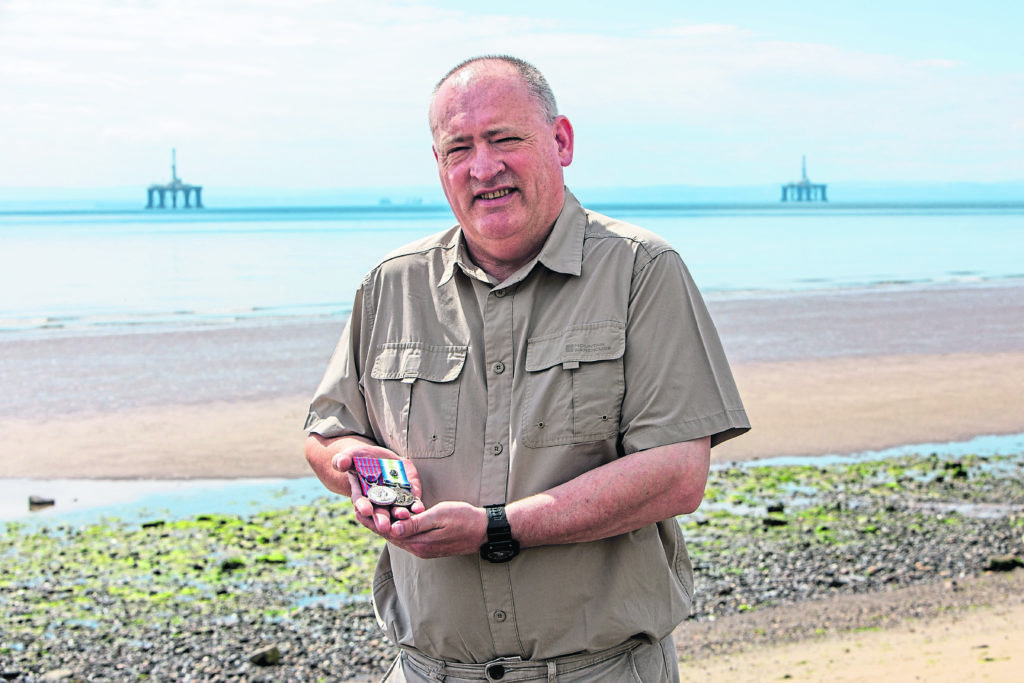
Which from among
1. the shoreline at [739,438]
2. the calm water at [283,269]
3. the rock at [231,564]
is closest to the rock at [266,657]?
the rock at [231,564]

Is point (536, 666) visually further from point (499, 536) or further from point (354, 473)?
point (354, 473)

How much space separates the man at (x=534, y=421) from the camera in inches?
94.7

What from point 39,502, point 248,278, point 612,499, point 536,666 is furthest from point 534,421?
point 248,278

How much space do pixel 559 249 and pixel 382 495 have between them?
28.0 inches

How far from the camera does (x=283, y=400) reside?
566 inches

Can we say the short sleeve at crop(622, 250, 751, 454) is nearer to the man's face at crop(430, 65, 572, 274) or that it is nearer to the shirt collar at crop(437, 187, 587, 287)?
the shirt collar at crop(437, 187, 587, 287)

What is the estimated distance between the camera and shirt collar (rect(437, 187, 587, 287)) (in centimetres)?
256

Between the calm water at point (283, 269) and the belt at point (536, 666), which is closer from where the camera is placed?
the belt at point (536, 666)

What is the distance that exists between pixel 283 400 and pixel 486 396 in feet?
40.0

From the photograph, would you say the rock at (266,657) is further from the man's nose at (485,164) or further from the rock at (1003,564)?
the rock at (1003,564)

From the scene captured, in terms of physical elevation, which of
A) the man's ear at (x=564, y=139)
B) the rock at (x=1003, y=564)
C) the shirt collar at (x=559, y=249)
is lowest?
the rock at (x=1003, y=564)

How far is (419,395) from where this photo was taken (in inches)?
103

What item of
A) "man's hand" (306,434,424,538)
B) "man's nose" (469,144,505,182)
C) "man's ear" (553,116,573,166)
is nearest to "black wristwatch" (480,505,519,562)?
"man's hand" (306,434,424,538)

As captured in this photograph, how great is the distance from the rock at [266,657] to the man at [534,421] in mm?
3564
